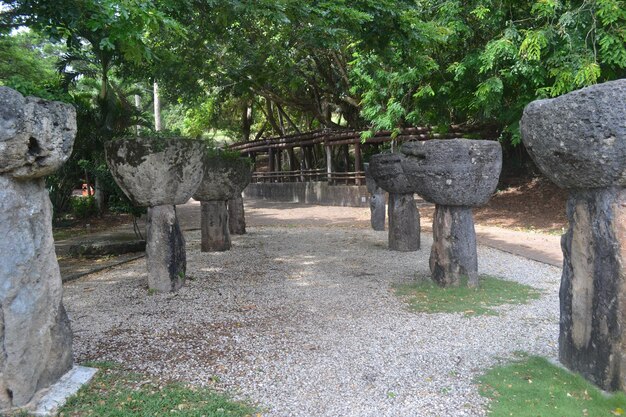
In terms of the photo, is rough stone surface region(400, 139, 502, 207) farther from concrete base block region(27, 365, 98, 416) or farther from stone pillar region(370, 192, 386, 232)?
stone pillar region(370, 192, 386, 232)

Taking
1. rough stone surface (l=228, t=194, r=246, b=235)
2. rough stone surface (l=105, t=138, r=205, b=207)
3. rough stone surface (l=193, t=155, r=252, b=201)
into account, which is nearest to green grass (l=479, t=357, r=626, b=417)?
rough stone surface (l=105, t=138, r=205, b=207)

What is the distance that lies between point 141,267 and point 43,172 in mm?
5573

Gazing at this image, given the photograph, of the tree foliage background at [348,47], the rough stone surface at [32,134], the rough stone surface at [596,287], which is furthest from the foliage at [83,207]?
the rough stone surface at [596,287]

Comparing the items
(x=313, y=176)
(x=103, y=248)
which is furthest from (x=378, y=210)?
(x=313, y=176)

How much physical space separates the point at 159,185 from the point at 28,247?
10.3ft

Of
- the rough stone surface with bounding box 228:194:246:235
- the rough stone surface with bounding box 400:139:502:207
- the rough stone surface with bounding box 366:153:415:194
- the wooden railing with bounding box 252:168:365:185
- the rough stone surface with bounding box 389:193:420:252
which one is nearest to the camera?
the rough stone surface with bounding box 400:139:502:207

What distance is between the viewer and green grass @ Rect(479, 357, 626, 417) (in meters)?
3.22

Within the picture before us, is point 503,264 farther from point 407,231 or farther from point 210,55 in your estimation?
point 210,55

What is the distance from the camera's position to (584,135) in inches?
126

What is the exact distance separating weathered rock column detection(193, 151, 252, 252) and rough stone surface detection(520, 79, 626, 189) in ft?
22.7

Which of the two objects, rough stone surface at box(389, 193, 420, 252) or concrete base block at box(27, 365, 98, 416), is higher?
rough stone surface at box(389, 193, 420, 252)

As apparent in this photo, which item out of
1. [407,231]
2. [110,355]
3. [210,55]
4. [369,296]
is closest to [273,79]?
[210,55]

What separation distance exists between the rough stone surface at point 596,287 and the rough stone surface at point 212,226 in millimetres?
7096

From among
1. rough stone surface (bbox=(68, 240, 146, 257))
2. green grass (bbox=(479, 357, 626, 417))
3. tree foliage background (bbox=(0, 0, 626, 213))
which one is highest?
tree foliage background (bbox=(0, 0, 626, 213))
